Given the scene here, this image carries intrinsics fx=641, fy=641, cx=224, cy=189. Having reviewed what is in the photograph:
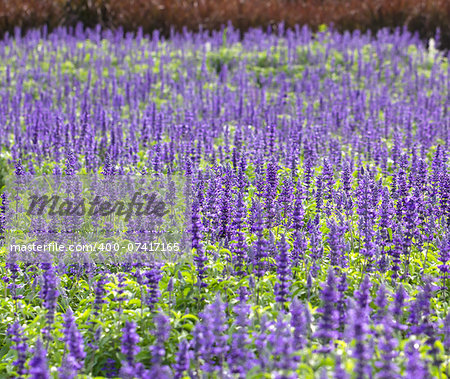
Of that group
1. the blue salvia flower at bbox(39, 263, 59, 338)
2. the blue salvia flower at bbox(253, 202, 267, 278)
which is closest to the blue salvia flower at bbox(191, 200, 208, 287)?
the blue salvia flower at bbox(253, 202, 267, 278)

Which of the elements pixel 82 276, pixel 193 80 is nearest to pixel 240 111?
pixel 193 80

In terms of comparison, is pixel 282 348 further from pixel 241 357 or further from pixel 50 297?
pixel 50 297

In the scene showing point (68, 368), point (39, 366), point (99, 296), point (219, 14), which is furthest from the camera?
point (219, 14)

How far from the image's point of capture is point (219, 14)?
20641mm

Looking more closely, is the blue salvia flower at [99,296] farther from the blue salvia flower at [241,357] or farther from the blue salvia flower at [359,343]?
the blue salvia flower at [359,343]

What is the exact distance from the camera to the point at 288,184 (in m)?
6.21

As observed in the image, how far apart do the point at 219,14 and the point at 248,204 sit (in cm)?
1508

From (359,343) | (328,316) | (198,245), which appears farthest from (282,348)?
(198,245)

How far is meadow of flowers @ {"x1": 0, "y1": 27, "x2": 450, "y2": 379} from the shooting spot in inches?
158

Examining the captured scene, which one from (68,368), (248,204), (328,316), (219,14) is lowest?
(68,368)

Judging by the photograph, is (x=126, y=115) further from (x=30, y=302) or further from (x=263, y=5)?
(x=263, y=5)

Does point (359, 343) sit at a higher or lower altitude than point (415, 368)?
higher

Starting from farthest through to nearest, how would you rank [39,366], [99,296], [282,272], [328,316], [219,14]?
[219,14] → [99,296] → [282,272] → [328,316] → [39,366]

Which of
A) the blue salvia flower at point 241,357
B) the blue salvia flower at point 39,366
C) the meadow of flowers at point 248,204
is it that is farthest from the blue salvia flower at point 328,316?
the blue salvia flower at point 39,366
